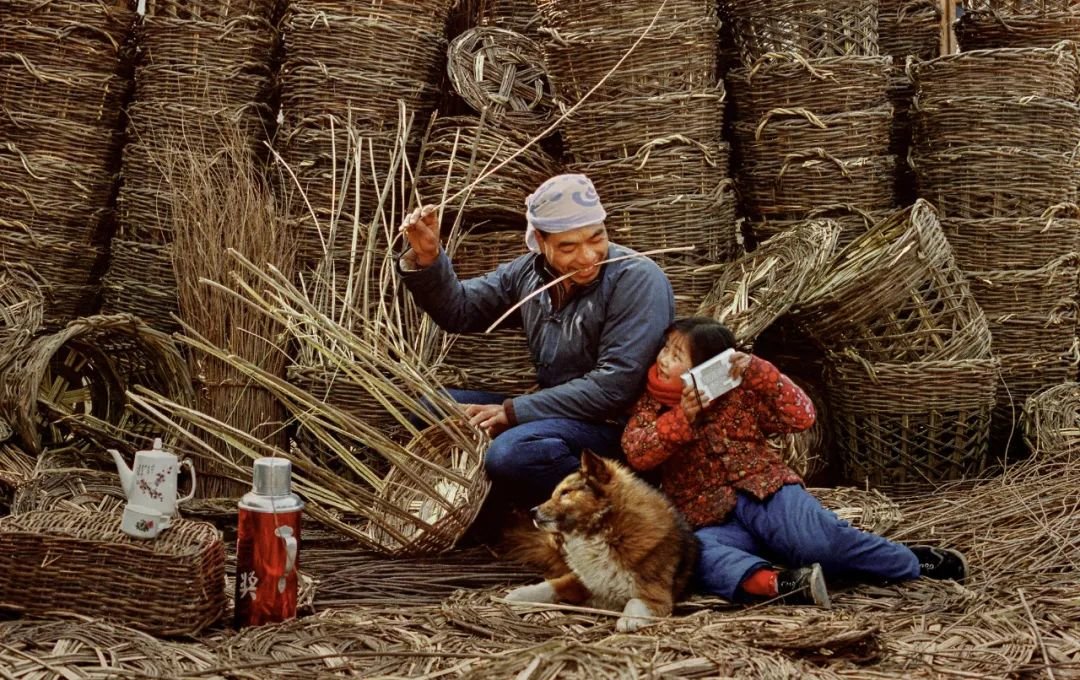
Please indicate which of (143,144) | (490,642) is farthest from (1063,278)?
(143,144)

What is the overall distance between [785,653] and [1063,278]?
303 cm

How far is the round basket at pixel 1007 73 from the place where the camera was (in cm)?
508

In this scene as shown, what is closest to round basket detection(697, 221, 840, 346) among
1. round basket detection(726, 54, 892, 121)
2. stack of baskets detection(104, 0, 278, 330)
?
round basket detection(726, 54, 892, 121)

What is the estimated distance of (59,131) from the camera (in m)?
5.32

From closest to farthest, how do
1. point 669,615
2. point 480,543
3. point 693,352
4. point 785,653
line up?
1. point 785,653
2. point 669,615
3. point 693,352
4. point 480,543

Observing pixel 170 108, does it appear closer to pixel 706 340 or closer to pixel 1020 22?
pixel 706 340

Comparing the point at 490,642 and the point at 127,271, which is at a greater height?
the point at 127,271

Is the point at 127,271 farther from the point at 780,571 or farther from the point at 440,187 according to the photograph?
the point at 780,571

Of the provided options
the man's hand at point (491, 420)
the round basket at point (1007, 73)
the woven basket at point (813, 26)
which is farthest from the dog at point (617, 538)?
the round basket at point (1007, 73)

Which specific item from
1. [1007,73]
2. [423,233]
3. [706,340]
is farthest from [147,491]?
[1007,73]

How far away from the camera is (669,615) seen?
124 inches

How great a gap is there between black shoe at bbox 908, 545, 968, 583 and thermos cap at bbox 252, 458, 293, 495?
1.76m

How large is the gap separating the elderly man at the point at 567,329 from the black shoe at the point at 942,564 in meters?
0.92

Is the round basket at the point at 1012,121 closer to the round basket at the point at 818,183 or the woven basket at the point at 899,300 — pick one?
the round basket at the point at 818,183
